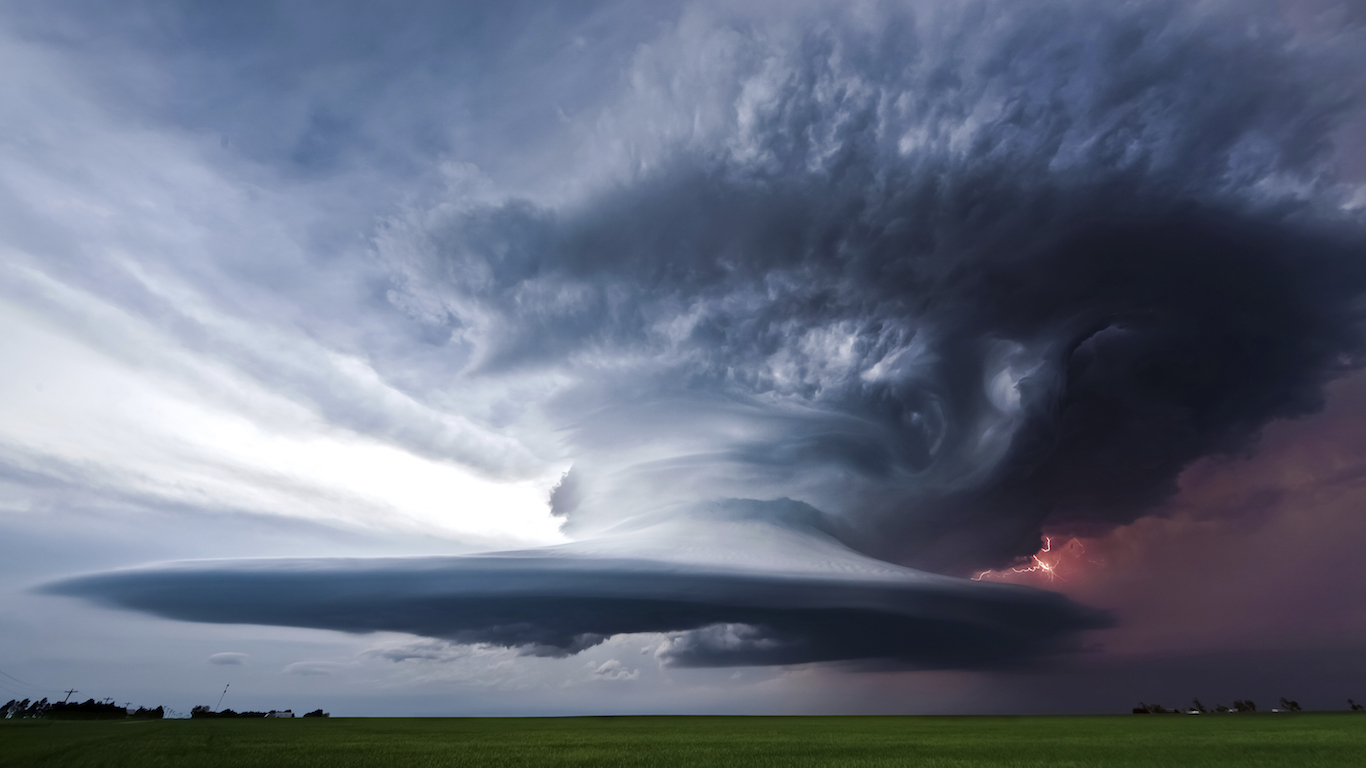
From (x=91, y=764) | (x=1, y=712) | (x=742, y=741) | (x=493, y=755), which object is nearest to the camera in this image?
(x=91, y=764)

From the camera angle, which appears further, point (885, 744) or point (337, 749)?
point (885, 744)

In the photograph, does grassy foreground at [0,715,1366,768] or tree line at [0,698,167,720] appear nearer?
grassy foreground at [0,715,1366,768]

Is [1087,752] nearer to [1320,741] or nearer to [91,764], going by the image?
[1320,741]

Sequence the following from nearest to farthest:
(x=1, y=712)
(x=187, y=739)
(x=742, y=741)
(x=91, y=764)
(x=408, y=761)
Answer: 1. (x=91, y=764)
2. (x=408, y=761)
3. (x=187, y=739)
4. (x=742, y=741)
5. (x=1, y=712)

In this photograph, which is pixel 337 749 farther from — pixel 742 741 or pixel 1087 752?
pixel 1087 752

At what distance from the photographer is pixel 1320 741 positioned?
207ft

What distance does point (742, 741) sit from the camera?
72500 millimetres

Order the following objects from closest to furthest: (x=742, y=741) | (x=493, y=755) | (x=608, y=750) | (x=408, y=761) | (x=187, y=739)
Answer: (x=408, y=761)
(x=493, y=755)
(x=608, y=750)
(x=187, y=739)
(x=742, y=741)

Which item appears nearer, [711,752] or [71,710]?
[711,752]

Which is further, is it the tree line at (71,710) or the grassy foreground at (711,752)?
the tree line at (71,710)

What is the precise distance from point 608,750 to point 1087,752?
138 ft

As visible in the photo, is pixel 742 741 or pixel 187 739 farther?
pixel 742 741

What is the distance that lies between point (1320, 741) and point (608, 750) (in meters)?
68.4

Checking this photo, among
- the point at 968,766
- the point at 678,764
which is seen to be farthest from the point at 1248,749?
the point at 678,764
